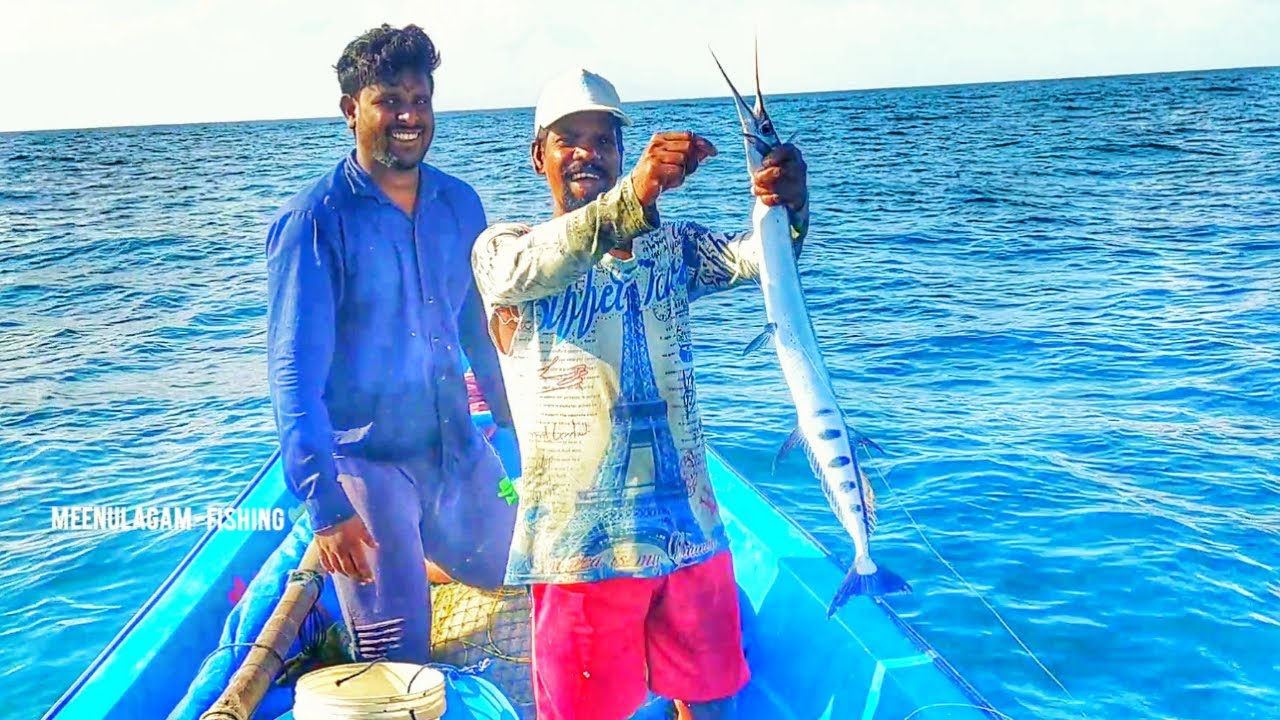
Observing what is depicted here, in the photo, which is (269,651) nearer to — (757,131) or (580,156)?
(580,156)

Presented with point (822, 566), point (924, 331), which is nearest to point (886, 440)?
point (924, 331)

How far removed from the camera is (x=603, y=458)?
326cm

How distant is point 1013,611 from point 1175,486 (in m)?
2.51

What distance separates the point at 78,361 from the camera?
1484cm

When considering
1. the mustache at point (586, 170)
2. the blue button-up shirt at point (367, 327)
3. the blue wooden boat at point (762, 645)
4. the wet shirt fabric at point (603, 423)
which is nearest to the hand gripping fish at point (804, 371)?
the wet shirt fabric at point (603, 423)

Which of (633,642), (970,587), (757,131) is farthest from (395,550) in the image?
(970,587)

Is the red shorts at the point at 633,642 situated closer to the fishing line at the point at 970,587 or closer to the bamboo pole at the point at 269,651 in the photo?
the bamboo pole at the point at 269,651

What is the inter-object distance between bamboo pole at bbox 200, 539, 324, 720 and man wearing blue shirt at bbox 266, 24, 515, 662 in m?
0.30

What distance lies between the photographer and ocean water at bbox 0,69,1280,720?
6949mm

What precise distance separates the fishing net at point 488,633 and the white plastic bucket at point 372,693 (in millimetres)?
952

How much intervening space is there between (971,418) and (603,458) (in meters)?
7.93

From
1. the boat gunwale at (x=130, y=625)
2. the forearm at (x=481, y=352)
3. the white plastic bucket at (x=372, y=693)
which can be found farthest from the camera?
the forearm at (x=481, y=352)

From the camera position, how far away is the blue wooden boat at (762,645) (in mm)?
3943

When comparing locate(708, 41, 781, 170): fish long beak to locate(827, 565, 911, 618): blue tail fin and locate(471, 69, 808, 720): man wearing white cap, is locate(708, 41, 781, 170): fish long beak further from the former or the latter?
locate(827, 565, 911, 618): blue tail fin
